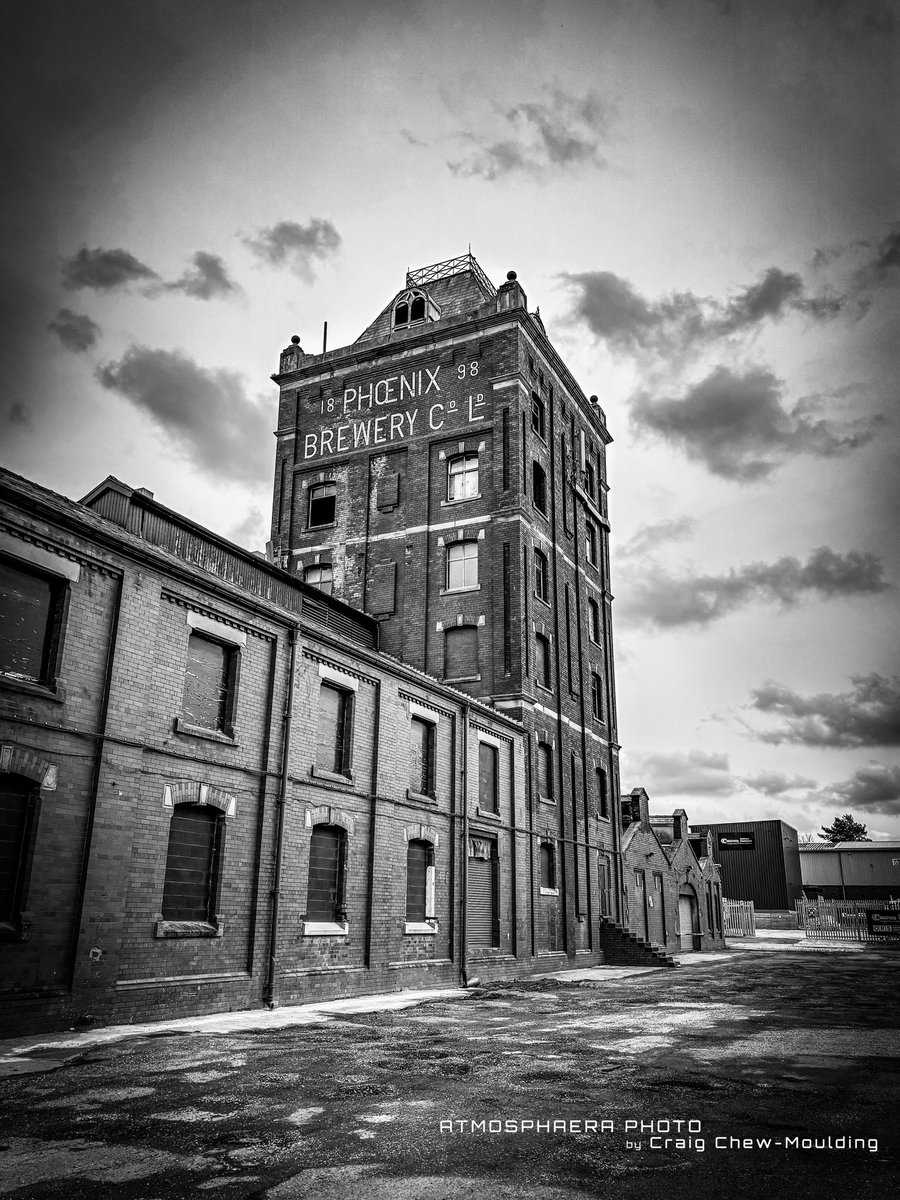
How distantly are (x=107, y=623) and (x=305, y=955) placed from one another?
7548 millimetres

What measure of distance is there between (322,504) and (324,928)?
19.3 m

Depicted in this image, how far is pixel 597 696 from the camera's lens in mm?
34938

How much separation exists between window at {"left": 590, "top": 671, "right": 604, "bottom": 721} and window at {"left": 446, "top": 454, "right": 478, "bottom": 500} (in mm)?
8983

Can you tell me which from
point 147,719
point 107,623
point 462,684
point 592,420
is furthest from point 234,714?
point 592,420

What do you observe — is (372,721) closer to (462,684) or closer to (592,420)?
(462,684)

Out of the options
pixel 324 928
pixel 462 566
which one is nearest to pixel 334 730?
pixel 324 928

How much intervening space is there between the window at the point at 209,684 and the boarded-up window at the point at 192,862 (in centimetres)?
149

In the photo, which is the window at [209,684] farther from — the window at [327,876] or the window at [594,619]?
the window at [594,619]

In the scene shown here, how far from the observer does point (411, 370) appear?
33.1 m

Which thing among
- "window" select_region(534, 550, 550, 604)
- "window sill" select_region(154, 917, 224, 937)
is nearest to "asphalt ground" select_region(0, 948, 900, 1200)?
"window sill" select_region(154, 917, 224, 937)

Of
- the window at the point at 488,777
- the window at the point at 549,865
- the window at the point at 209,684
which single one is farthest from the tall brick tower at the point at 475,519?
the window at the point at 209,684

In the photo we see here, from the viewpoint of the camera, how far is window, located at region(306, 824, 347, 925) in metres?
17.5

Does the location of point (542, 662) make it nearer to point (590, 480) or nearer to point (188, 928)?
point (590, 480)

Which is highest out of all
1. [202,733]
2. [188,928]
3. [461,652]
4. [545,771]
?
[461,652]
